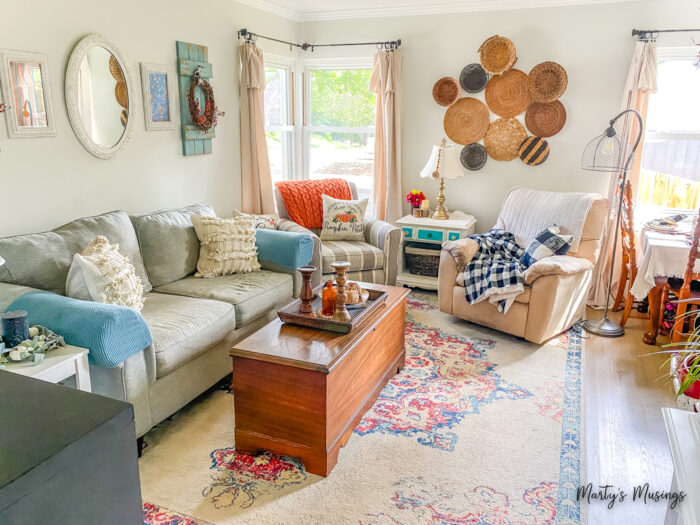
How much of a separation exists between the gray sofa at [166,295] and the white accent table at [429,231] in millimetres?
1282

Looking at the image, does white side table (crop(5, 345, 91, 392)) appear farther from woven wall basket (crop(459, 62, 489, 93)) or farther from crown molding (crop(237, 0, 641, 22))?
woven wall basket (crop(459, 62, 489, 93))

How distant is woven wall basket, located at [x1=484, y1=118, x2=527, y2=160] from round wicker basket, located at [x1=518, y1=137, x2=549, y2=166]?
43mm

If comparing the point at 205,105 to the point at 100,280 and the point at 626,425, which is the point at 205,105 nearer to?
the point at 100,280

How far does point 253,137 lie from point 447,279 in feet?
6.54

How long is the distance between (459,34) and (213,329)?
10.9ft

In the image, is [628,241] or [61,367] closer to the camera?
[61,367]

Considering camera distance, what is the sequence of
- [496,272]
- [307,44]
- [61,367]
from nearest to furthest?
[61,367]
[496,272]
[307,44]

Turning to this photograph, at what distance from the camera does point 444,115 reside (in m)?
4.70

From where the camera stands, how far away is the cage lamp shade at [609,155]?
3885 millimetres

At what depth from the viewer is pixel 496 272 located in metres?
3.50

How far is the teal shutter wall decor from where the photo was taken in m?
3.72

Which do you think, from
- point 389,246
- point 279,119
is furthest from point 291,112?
point 389,246

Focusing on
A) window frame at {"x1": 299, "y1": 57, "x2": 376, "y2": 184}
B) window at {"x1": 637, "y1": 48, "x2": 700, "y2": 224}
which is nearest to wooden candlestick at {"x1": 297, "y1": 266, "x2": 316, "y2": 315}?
window frame at {"x1": 299, "y1": 57, "x2": 376, "y2": 184}

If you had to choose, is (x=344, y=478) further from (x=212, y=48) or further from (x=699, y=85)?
(x=699, y=85)
